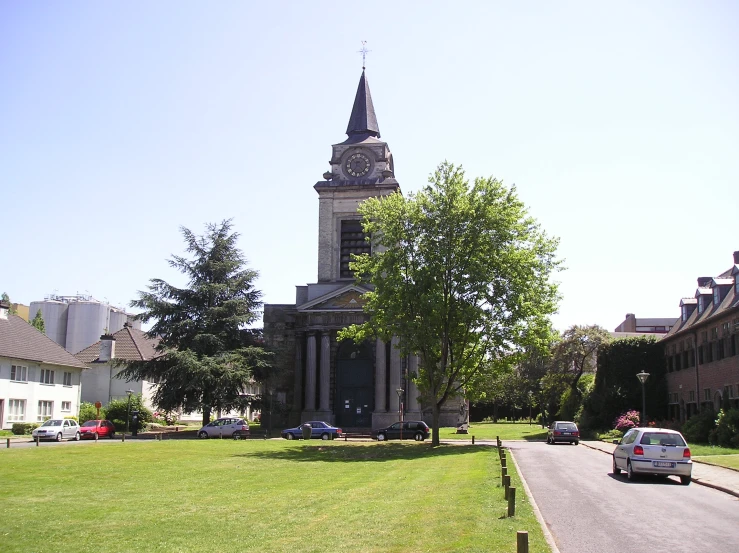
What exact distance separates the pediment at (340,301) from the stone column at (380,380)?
11.2 feet

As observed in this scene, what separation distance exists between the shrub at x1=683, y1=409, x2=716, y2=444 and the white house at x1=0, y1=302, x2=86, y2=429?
40.2m

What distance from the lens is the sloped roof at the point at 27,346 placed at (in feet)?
161

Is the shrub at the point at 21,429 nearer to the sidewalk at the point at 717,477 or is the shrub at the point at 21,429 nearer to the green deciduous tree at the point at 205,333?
the green deciduous tree at the point at 205,333

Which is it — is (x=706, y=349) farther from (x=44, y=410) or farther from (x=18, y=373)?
(x=44, y=410)

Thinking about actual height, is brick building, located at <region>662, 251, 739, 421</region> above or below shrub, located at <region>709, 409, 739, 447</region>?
above

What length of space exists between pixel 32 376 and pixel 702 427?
4171cm

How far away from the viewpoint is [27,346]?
169 feet

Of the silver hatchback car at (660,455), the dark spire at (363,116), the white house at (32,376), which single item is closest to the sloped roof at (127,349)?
the white house at (32,376)

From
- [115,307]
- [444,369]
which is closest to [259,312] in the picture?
[444,369]

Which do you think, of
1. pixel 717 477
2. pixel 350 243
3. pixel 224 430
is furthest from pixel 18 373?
pixel 717 477

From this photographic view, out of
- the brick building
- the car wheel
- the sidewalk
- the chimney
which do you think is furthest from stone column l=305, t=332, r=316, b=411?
the car wheel

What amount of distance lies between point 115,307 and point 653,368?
85063 mm

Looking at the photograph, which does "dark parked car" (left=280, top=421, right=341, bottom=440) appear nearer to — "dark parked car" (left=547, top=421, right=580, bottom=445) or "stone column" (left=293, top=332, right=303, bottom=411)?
"stone column" (left=293, top=332, right=303, bottom=411)

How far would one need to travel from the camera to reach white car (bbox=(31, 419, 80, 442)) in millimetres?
41969
